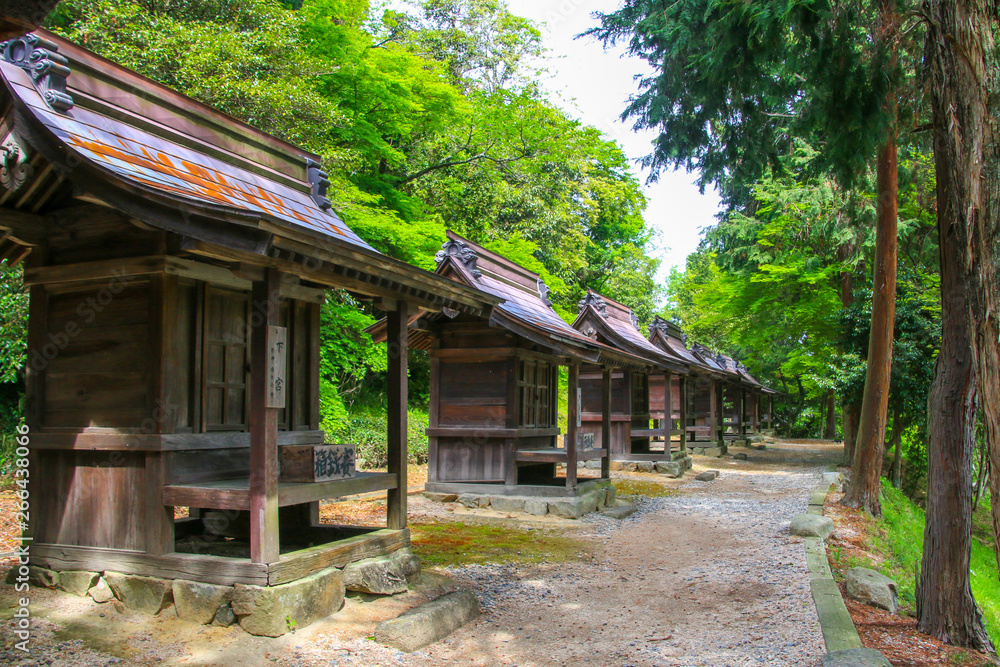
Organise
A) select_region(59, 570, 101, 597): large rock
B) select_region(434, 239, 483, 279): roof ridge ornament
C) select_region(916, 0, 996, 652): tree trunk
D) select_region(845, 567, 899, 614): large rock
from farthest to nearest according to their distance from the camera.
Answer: select_region(434, 239, 483, 279): roof ridge ornament → select_region(845, 567, 899, 614): large rock → select_region(59, 570, 101, 597): large rock → select_region(916, 0, 996, 652): tree trunk

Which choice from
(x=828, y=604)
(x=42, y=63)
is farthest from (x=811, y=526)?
(x=42, y=63)

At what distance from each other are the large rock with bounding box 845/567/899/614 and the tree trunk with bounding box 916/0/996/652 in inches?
13.2

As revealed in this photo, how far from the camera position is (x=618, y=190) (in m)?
29.1

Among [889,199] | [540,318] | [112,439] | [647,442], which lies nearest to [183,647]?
[112,439]

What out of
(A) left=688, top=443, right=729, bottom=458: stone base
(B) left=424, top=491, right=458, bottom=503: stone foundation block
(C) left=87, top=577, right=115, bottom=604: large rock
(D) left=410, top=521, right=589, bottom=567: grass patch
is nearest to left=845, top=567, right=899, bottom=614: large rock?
(D) left=410, top=521, right=589, bottom=567: grass patch

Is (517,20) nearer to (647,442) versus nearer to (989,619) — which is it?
(647,442)

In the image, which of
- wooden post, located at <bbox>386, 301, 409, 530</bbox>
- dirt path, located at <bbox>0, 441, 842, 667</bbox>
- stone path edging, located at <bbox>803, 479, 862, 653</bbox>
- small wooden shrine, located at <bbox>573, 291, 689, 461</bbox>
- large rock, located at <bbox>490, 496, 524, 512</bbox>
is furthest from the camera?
small wooden shrine, located at <bbox>573, 291, 689, 461</bbox>

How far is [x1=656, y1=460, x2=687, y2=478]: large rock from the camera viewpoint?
58.5 ft

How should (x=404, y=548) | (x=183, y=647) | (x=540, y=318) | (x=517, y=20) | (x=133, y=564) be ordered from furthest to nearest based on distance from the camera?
1. (x=517, y=20)
2. (x=540, y=318)
3. (x=404, y=548)
4. (x=133, y=564)
5. (x=183, y=647)

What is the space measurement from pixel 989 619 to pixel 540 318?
26.4 feet

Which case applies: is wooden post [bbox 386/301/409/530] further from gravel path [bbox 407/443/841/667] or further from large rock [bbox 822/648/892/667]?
large rock [bbox 822/648/892/667]

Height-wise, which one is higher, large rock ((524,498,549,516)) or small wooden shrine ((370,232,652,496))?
small wooden shrine ((370,232,652,496))

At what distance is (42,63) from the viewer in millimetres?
5195

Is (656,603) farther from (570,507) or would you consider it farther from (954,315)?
(570,507)
